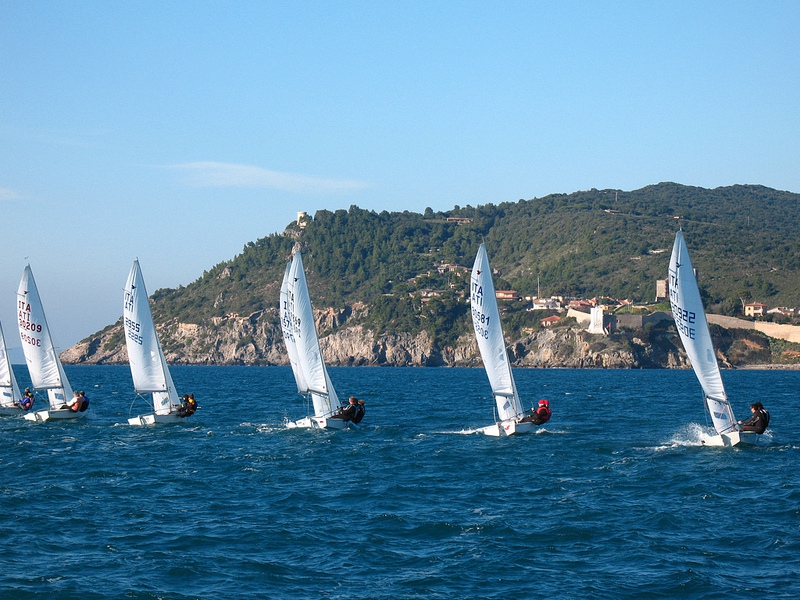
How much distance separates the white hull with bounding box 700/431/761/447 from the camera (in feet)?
107

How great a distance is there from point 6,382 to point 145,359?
34.0 feet

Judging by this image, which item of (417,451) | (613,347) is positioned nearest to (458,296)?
(613,347)

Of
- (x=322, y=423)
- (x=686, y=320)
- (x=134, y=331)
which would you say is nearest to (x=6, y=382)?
(x=134, y=331)

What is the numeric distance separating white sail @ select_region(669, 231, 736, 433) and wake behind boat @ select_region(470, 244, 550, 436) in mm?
6704

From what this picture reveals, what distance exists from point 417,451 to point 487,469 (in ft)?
15.5

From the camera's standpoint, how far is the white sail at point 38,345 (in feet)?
149

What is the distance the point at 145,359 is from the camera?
42062mm

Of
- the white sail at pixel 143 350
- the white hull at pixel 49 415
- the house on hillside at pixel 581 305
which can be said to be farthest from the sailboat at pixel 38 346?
the house on hillside at pixel 581 305

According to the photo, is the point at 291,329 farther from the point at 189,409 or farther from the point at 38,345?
the point at 38,345

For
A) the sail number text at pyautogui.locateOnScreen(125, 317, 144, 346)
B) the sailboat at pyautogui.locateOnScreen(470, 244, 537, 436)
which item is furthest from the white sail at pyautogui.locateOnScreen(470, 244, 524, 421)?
the sail number text at pyautogui.locateOnScreen(125, 317, 144, 346)

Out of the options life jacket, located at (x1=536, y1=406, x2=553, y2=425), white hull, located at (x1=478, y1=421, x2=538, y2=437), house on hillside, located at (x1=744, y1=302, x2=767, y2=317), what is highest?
life jacket, located at (x1=536, y1=406, x2=553, y2=425)

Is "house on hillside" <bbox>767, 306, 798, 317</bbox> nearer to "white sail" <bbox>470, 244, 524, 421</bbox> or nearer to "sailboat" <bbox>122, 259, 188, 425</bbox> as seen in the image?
"white sail" <bbox>470, 244, 524, 421</bbox>

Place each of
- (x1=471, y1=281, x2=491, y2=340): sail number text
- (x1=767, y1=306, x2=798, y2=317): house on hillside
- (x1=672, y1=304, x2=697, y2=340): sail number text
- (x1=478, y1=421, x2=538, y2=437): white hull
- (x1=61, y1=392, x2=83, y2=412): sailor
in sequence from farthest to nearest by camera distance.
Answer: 1. (x1=767, y1=306, x2=798, y2=317): house on hillside
2. (x1=61, y1=392, x2=83, y2=412): sailor
3. (x1=471, y1=281, x2=491, y2=340): sail number text
4. (x1=478, y1=421, x2=538, y2=437): white hull
5. (x1=672, y1=304, x2=697, y2=340): sail number text

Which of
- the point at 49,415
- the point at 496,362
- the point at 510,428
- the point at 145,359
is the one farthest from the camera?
the point at 49,415
